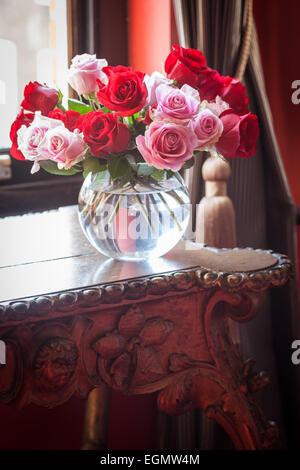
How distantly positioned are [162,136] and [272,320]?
1.60 metres

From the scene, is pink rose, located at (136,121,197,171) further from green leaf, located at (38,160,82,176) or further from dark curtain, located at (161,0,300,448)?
dark curtain, located at (161,0,300,448)

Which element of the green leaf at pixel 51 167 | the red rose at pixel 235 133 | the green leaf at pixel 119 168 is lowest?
the green leaf at pixel 119 168

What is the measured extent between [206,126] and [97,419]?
1.20 metres

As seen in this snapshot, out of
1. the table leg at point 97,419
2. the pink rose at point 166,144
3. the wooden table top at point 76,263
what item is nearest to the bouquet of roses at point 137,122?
the pink rose at point 166,144

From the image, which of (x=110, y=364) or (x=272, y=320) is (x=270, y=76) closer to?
(x=272, y=320)

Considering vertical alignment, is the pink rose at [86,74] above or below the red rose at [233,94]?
above

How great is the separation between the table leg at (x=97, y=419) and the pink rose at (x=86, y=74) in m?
1.08

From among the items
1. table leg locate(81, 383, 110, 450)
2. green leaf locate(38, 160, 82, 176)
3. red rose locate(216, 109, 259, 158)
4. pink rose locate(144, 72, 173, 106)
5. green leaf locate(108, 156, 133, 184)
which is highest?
pink rose locate(144, 72, 173, 106)

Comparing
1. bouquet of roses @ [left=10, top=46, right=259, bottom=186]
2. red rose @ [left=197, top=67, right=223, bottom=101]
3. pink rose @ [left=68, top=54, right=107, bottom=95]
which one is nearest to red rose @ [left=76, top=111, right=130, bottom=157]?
bouquet of roses @ [left=10, top=46, right=259, bottom=186]

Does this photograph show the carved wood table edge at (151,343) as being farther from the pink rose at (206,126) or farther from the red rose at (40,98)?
the red rose at (40,98)

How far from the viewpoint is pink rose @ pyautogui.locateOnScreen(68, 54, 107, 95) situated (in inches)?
64.0

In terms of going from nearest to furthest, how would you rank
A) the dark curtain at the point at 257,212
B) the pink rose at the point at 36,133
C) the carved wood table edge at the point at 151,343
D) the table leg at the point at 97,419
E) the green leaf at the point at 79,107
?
the carved wood table edge at the point at 151,343 < the pink rose at the point at 36,133 < the green leaf at the point at 79,107 < the table leg at the point at 97,419 < the dark curtain at the point at 257,212

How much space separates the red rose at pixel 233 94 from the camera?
163cm

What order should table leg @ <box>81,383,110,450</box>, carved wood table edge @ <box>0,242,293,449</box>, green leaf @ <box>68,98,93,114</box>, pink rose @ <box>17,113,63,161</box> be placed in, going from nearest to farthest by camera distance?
carved wood table edge @ <box>0,242,293,449</box> < pink rose @ <box>17,113,63,161</box> < green leaf @ <box>68,98,93,114</box> < table leg @ <box>81,383,110,450</box>
